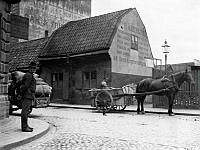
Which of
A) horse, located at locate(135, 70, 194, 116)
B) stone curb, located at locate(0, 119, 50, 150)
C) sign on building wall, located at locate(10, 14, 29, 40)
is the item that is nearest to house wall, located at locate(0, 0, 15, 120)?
sign on building wall, located at locate(10, 14, 29, 40)

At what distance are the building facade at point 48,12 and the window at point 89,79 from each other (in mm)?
15160

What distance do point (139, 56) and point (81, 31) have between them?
217 inches

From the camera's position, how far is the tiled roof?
85.3 feet

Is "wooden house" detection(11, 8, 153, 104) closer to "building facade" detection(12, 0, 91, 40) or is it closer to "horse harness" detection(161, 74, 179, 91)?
"horse harness" detection(161, 74, 179, 91)

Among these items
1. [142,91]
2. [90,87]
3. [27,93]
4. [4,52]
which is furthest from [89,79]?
[27,93]

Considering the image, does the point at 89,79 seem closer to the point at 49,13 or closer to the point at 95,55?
the point at 95,55

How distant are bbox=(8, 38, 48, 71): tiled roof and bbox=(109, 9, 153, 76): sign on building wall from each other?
7862 mm

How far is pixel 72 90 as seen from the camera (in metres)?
23.2

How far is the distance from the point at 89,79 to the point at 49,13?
19.0 meters

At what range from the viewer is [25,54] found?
2734 centimetres

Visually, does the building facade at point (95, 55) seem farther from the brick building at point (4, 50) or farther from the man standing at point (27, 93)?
the man standing at point (27, 93)

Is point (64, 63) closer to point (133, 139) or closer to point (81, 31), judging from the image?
point (81, 31)

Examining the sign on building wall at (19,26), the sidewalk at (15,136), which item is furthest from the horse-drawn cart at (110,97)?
the sidewalk at (15,136)

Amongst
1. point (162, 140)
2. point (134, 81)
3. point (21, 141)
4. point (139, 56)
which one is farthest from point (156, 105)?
point (21, 141)
